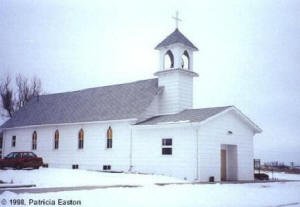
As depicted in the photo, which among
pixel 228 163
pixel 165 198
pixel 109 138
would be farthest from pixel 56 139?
pixel 165 198

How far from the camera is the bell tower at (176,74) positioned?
3338 cm

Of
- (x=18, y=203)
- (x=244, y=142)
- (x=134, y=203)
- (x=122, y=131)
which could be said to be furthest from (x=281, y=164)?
(x=18, y=203)

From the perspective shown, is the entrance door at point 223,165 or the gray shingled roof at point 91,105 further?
the gray shingled roof at point 91,105

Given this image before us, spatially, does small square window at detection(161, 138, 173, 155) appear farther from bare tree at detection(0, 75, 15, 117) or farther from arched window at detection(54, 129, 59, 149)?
bare tree at detection(0, 75, 15, 117)

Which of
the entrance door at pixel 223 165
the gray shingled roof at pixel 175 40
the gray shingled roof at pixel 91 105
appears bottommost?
the entrance door at pixel 223 165

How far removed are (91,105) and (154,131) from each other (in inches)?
396

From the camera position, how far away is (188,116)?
98.9 ft

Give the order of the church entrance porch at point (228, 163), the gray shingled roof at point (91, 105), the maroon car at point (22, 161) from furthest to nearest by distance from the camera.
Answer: the gray shingled roof at point (91, 105) < the maroon car at point (22, 161) < the church entrance porch at point (228, 163)

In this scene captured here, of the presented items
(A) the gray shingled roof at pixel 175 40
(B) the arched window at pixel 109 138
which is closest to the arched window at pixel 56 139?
(B) the arched window at pixel 109 138

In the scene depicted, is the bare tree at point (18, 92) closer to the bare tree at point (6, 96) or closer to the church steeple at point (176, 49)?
the bare tree at point (6, 96)

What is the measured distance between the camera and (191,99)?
34312 millimetres

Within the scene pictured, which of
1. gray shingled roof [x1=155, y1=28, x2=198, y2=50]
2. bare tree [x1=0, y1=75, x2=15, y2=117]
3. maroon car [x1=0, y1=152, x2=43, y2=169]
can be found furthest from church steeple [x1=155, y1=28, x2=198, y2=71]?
bare tree [x1=0, y1=75, x2=15, y2=117]

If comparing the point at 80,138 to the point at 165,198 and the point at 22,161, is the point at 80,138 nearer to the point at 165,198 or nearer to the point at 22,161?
the point at 22,161

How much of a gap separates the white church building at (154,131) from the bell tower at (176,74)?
0.23 ft
